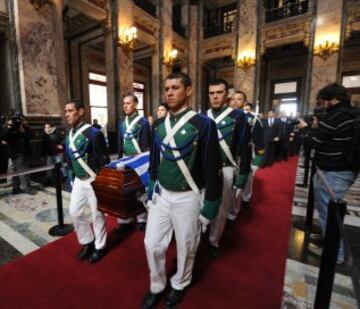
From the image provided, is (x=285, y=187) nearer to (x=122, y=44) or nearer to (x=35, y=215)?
(x=35, y=215)

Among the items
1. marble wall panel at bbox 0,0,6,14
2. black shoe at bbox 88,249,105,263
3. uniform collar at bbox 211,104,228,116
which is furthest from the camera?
marble wall panel at bbox 0,0,6,14

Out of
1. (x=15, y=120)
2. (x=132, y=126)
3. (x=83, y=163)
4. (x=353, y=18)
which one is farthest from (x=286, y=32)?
(x=83, y=163)

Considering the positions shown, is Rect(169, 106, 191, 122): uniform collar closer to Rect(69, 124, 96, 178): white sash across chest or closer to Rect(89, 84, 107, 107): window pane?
Rect(69, 124, 96, 178): white sash across chest

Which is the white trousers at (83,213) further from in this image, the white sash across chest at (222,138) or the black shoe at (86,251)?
the white sash across chest at (222,138)

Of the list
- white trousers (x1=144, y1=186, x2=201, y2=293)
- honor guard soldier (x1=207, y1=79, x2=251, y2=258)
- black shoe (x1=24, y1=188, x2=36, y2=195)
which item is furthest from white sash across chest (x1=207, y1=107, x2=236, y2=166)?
black shoe (x1=24, y1=188, x2=36, y2=195)

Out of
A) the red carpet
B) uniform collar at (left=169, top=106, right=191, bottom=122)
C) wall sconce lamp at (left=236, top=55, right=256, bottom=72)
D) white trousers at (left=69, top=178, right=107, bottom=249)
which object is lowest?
the red carpet

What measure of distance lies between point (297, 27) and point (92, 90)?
11678 mm

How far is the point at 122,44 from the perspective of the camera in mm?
9289

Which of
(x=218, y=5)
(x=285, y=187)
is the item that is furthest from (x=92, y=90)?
(x=285, y=187)

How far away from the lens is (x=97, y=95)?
14.4m

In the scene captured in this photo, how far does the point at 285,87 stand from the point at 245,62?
16.3 ft

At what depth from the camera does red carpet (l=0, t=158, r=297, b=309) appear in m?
2.10

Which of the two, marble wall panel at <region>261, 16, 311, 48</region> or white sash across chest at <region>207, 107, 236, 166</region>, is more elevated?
marble wall panel at <region>261, 16, 311, 48</region>

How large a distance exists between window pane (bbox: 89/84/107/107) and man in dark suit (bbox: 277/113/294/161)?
10.9 m
